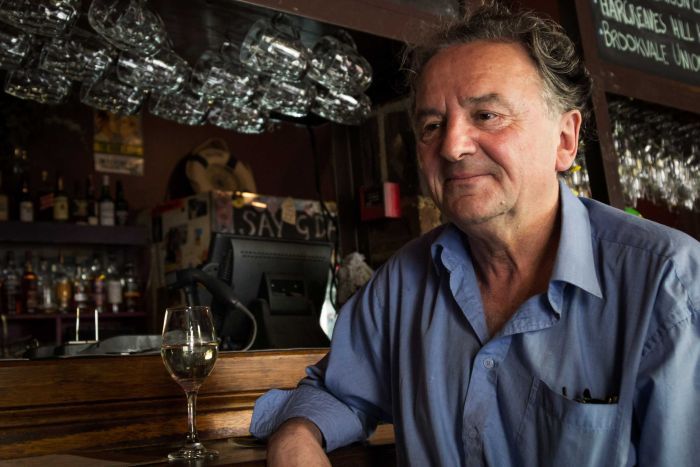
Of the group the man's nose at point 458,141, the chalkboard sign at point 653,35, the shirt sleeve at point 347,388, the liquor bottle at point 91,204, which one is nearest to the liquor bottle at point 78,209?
the liquor bottle at point 91,204

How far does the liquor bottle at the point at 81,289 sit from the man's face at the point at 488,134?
3736mm

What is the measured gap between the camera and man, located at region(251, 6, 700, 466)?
1088 mm

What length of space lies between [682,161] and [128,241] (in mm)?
3082

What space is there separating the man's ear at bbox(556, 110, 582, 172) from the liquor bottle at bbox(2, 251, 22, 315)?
387cm

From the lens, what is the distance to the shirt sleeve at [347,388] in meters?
1.33

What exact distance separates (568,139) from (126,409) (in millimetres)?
986

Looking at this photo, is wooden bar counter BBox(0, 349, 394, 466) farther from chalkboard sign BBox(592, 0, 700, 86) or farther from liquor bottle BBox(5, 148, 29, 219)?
liquor bottle BBox(5, 148, 29, 219)

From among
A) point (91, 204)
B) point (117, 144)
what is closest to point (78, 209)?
point (91, 204)

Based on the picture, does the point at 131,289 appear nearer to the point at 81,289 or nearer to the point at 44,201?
the point at 81,289

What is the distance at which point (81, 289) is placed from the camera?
15.5 ft

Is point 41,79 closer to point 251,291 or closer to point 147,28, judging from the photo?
point 147,28

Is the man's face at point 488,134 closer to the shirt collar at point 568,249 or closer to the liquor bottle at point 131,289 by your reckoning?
→ the shirt collar at point 568,249

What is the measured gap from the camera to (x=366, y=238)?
358 centimetres

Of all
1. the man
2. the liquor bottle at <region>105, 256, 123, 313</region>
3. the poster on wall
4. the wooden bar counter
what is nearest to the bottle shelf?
the liquor bottle at <region>105, 256, 123, 313</region>
